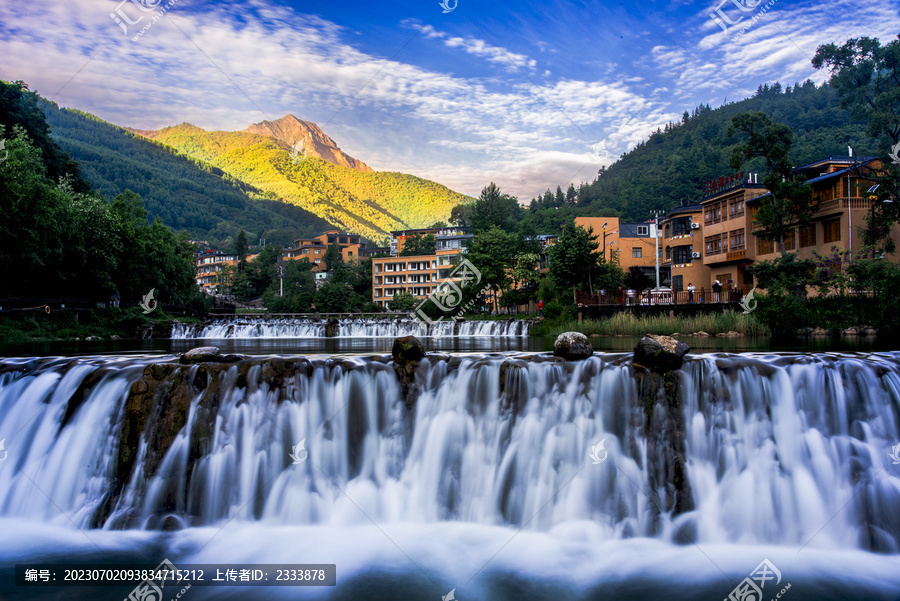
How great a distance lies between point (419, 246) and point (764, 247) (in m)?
81.4

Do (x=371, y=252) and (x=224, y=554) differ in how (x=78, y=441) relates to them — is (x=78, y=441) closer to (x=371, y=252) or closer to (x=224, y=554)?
(x=224, y=554)

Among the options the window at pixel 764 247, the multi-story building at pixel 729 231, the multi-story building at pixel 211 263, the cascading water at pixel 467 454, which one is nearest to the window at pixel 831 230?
the window at pixel 764 247

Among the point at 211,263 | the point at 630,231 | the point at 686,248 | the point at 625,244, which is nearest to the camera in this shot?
the point at 686,248

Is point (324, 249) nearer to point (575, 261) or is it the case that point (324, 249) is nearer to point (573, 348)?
point (575, 261)

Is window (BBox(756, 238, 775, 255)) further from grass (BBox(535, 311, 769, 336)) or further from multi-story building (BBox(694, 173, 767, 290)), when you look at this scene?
grass (BBox(535, 311, 769, 336))

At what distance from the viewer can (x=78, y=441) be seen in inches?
446

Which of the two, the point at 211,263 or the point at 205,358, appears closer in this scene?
the point at 205,358

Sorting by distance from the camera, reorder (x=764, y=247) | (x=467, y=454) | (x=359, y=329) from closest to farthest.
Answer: (x=467, y=454) < (x=764, y=247) < (x=359, y=329)

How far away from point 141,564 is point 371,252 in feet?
502

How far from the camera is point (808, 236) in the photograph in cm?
4353

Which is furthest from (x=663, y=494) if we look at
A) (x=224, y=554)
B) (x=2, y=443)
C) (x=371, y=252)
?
(x=371, y=252)

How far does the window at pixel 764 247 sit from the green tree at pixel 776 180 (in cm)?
248

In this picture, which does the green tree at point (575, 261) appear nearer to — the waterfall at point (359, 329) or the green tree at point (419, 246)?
the waterfall at point (359, 329)

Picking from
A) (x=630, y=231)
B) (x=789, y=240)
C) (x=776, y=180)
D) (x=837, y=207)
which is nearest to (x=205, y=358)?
(x=837, y=207)
